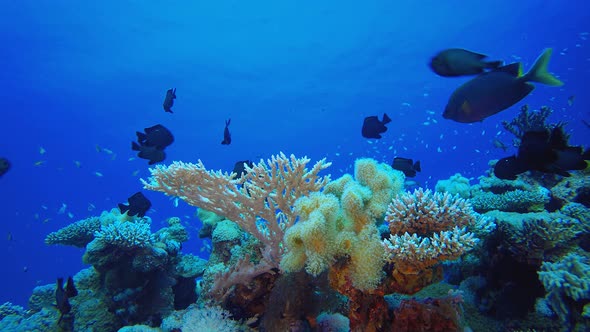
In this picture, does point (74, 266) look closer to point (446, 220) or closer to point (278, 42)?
point (278, 42)

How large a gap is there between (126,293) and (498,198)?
7564mm

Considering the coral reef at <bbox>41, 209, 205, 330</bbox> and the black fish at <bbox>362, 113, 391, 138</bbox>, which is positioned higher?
the black fish at <bbox>362, 113, 391, 138</bbox>

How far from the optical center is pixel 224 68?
1820 inches

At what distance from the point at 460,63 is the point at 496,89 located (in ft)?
1.49

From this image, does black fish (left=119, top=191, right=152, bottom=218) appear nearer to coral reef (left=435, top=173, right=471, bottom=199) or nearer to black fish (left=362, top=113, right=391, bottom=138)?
black fish (left=362, top=113, right=391, bottom=138)

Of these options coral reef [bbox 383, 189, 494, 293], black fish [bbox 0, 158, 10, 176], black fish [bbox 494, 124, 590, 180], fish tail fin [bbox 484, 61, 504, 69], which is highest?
black fish [bbox 0, 158, 10, 176]

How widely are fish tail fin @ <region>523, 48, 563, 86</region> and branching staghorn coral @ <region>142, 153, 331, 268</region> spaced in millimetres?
2320

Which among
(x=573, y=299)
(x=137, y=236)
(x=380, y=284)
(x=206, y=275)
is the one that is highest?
(x=137, y=236)

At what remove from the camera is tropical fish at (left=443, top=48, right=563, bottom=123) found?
283 cm

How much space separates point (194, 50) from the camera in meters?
42.4

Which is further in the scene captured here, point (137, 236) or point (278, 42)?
point (278, 42)

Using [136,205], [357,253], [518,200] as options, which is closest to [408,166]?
[518,200]

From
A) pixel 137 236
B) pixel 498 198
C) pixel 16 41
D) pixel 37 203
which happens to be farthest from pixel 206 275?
pixel 37 203

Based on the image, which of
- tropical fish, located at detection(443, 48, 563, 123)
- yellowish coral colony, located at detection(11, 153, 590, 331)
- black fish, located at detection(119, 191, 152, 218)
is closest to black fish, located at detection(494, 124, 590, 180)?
yellowish coral colony, located at detection(11, 153, 590, 331)
